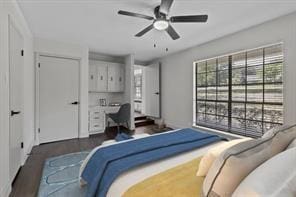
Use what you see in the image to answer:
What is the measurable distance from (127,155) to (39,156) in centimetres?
260

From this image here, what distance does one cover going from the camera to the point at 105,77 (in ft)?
18.4

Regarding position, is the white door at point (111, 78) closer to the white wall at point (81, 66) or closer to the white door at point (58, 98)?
the white wall at point (81, 66)

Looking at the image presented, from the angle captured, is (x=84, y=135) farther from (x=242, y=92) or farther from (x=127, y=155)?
(x=242, y=92)

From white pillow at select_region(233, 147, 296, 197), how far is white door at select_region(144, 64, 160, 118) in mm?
5415

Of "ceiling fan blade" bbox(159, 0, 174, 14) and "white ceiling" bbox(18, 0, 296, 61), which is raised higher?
"white ceiling" bbox(18, 0, 296, 61)

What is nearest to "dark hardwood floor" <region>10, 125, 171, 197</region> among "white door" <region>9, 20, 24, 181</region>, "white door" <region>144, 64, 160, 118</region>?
"white door" <region>9, 20, 24, 181</region>

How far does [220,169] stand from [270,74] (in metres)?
3.16

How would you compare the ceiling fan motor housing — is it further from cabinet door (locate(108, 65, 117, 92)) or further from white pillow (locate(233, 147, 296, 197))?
cabinet door (locate(108, 65, 117, 92))


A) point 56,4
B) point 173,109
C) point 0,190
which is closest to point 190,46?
point 173,109

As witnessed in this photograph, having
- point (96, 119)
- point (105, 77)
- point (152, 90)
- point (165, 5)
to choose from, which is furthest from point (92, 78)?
point (165, 5)

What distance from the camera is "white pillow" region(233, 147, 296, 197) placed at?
75 cm

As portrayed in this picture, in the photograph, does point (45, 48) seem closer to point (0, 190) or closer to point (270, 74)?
point (0, 190)

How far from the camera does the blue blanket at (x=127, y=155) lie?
143cm

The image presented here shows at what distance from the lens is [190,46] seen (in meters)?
4.77
